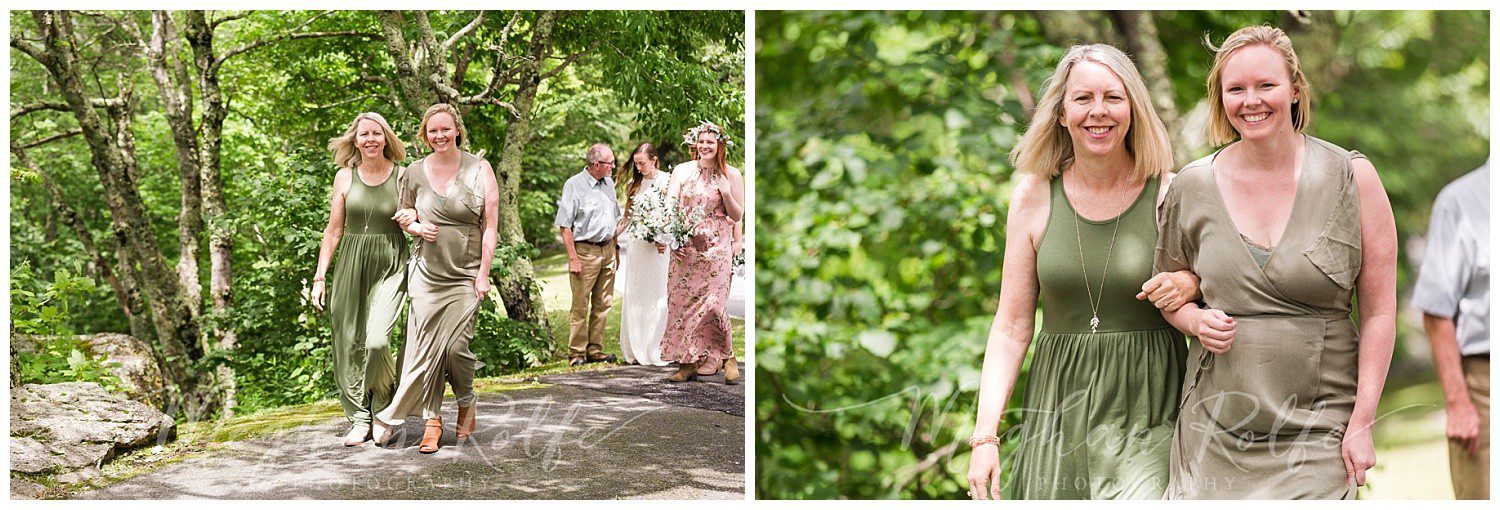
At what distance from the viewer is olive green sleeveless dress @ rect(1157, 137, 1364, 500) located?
2.94m

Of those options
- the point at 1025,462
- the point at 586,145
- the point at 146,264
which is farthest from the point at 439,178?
the point at 1025,462

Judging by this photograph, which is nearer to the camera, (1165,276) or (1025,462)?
(1165,276)

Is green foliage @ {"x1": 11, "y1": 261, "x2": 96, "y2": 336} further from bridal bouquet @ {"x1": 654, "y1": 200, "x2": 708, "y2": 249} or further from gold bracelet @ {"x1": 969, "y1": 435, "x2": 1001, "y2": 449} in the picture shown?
gold bracelet @ {"x1": 969, "y1": 435, "x2": 1001, "y2": 449}

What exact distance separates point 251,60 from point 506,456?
6.41 ft

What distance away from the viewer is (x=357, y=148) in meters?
4.48

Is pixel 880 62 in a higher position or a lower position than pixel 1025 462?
higher

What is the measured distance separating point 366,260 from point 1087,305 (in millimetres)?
2641

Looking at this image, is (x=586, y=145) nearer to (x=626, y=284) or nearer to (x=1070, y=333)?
(x=626, y=284)

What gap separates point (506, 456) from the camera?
449cm

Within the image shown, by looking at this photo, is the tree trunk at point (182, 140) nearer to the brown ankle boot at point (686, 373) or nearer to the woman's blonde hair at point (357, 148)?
the woman's blonde hair at point (357, 148)

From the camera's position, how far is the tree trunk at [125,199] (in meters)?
4.68

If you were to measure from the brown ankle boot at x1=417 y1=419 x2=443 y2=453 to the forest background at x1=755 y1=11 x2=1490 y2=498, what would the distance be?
3.92 feet

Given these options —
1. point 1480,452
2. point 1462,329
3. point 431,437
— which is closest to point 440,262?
point 431,437

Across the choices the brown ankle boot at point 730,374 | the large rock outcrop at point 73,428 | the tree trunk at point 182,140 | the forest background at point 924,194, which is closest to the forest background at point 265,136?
the tree trunk at point 182,140
